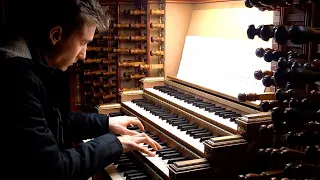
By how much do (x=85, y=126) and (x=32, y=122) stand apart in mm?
875

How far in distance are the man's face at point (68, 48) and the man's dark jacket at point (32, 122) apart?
0.06 meters

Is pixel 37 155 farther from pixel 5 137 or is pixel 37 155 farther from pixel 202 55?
pixel 202 55

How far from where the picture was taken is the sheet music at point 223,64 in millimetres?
2586

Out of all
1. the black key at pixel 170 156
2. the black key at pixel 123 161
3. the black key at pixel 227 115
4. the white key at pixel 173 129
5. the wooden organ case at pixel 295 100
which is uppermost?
the wooden organ case at pixel 295 100

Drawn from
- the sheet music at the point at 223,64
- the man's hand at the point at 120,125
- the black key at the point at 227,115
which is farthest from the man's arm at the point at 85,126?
the sheet music at the point at 223,64

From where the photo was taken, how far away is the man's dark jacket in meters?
1.41

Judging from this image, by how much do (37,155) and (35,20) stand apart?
584mm

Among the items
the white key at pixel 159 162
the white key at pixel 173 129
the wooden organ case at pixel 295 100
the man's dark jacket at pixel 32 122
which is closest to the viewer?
the wooden organ case at pixel 295 100

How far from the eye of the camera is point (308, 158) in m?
1.20

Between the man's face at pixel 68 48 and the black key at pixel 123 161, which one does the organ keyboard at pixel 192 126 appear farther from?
the man's face at pixel 68 48

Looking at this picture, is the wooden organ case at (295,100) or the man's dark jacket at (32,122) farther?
the man's dark jacket at (32,122)

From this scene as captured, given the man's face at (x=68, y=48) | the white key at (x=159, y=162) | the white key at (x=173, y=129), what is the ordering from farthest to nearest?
1. the white key at (x=173, y=129)
2. the white key at (x=159, y=162)
3. the man's face at (x=68, y=48)

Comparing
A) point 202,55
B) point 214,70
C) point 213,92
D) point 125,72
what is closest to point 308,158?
point 213,92

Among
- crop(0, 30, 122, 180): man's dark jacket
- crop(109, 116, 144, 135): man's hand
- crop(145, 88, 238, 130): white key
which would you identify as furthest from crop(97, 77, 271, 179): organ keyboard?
crop(0, 30, 122, 180): man's dark jacket
